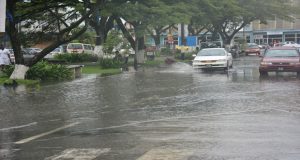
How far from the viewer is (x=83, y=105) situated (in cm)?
1530

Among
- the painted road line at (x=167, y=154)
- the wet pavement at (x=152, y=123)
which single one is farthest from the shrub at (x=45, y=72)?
the painted road line at (x=167, y=154)

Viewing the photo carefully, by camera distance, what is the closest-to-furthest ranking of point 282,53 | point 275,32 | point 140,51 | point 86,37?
1. point 282,53
2. point 86,37
3. point 140,51
4. point 275,32

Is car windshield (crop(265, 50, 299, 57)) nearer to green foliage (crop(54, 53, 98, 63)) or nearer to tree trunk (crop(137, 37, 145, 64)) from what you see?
tree trunk (crop(137, 37, 145, 64))

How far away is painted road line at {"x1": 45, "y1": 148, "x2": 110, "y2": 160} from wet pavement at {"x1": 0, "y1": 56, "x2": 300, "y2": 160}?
0.05ft

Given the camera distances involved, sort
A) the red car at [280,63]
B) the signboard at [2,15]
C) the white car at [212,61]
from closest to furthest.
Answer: the signboard at [2,15]
the red car at [280,63]
the white car at [212,61]

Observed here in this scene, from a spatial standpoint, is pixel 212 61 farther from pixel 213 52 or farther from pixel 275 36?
pixel 275 36

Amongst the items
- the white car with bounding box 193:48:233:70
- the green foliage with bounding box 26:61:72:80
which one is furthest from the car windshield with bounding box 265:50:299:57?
the green foliage with bounding box 26:61:72:80

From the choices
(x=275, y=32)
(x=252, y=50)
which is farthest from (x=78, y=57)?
(x=275, y=32)

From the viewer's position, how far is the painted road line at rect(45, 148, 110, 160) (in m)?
8.14

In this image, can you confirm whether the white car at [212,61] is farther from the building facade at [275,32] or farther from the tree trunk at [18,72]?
the building facade at [275,32]

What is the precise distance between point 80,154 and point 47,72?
17262 millimetres

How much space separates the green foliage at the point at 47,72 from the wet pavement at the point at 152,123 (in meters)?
4.82

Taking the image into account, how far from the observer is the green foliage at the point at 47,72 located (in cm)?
2472

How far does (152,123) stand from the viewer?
37.7ft
